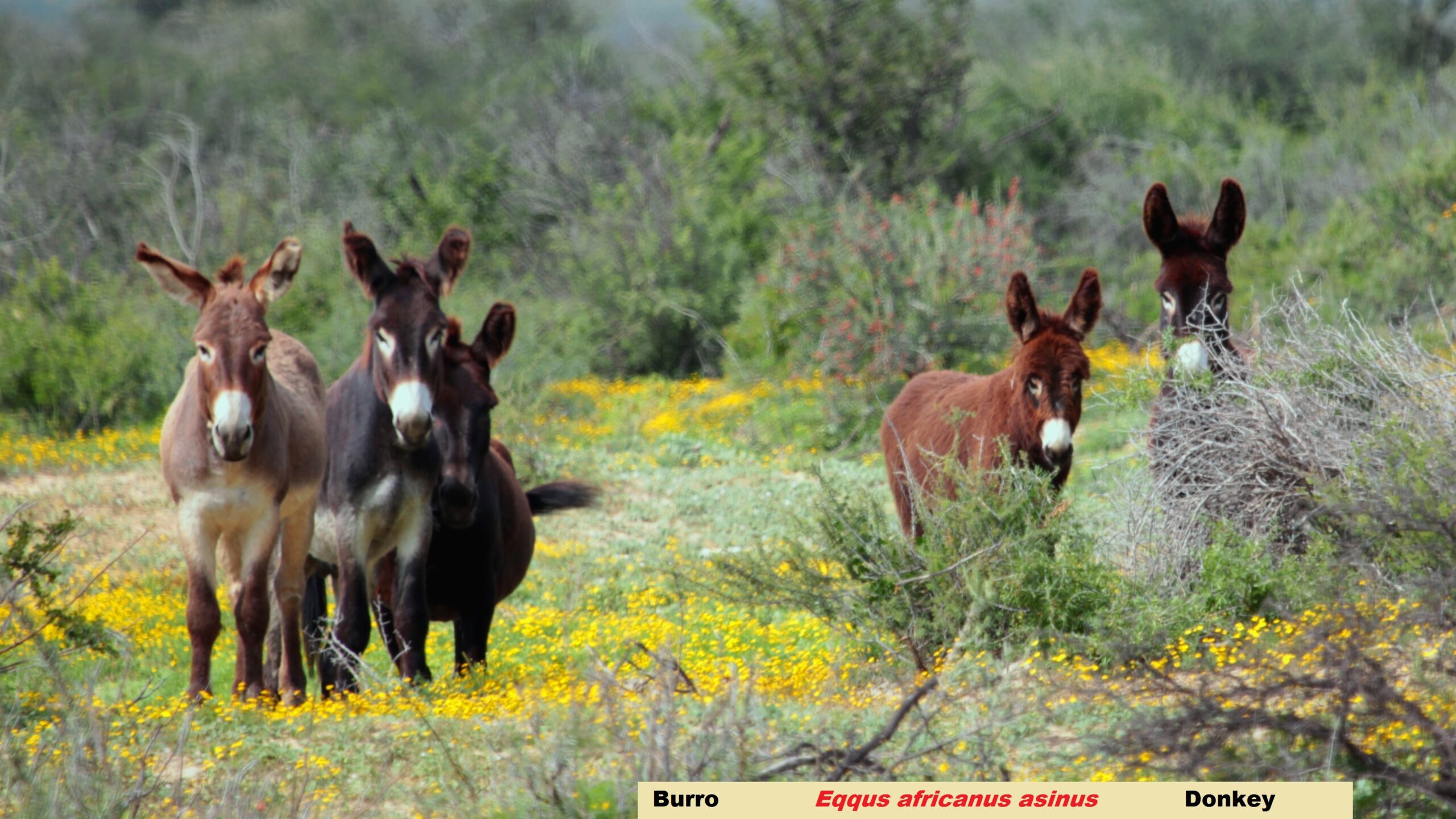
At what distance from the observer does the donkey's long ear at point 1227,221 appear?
22.1 ft

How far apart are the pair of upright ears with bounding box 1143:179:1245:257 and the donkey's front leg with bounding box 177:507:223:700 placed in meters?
4.79

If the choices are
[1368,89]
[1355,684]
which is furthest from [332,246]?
[1368,89]

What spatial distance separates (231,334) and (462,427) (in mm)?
1254

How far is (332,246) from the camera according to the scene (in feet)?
59.8

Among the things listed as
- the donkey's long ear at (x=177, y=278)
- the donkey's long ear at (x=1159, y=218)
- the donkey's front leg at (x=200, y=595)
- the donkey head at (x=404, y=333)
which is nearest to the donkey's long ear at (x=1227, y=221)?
the donkey's long ear at (x=1159, y=218)

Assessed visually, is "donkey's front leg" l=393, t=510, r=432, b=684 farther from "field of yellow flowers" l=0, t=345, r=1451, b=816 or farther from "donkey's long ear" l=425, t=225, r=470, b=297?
"donkey's long ear" l=425, t=225, r=470, b=297

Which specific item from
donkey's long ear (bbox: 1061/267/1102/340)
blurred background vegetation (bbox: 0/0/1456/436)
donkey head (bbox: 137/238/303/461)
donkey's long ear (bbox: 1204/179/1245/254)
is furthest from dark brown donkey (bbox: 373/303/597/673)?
blurred background vegetation (bbox: 0/0/1456/436)

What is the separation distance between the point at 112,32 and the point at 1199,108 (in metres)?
29.4

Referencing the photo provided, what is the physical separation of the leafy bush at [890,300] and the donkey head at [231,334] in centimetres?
905

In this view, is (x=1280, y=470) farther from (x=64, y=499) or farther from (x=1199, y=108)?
(x=1199, y=108)

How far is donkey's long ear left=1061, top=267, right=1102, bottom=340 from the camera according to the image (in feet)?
21.6

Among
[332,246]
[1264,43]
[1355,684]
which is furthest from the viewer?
[1264,43]

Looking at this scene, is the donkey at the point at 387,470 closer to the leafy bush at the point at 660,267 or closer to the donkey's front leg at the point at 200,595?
the donkey's front leg at the point at 200,595

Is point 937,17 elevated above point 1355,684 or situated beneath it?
elevated above
